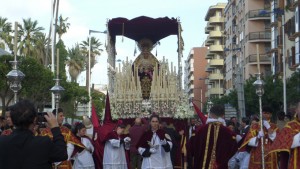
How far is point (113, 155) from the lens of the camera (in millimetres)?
17109

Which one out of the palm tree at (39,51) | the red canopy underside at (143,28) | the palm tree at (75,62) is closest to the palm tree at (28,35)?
the palm tree at (39,51)

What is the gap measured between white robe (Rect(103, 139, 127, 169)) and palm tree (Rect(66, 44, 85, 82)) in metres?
66.3

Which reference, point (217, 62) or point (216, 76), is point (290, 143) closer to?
point (217, 62)

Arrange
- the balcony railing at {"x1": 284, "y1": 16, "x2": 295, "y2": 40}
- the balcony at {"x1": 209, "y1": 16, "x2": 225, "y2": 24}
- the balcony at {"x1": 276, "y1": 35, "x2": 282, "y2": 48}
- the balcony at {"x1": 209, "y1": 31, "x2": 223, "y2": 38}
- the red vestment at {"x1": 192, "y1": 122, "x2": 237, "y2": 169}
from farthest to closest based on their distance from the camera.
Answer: the balcony at {"x1": 209, "y1": 16, "x2": 225, "y2": 24}, the balcony at {"x1": 209, "y1": 31, "x2": 223, "y2": 38}, the balcony at {"x1": 276, "y1": 35, "x2": 282, "y2": 48}, the balcony railing at {"x1": 284, "y1": 16, "x2": 295, "y2": 40}, the red vestment at {"x1": 192, "y1": 122, "x2": 237, "y2": 169}

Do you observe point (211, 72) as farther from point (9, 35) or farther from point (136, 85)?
point (136, 85)

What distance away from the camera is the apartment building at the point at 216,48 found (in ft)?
392

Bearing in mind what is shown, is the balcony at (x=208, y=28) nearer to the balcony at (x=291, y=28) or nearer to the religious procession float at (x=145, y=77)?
the balcony at (x=291, y=28)

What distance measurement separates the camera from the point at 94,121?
1780 centimetres

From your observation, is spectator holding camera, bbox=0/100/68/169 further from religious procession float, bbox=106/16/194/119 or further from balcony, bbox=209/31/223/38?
balcony, bbox=209/31/223/38

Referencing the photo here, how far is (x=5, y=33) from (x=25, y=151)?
63.3m

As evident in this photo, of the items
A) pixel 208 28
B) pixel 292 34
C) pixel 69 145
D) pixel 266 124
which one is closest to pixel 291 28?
pixel 292 34

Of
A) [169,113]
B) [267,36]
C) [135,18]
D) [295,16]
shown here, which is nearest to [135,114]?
[169,113]

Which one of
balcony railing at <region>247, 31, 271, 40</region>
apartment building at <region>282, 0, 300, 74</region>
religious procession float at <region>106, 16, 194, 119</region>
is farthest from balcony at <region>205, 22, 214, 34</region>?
religious procession float at <region>106, 16, 194, 119</region>

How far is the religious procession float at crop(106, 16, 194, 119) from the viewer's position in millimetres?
25750
